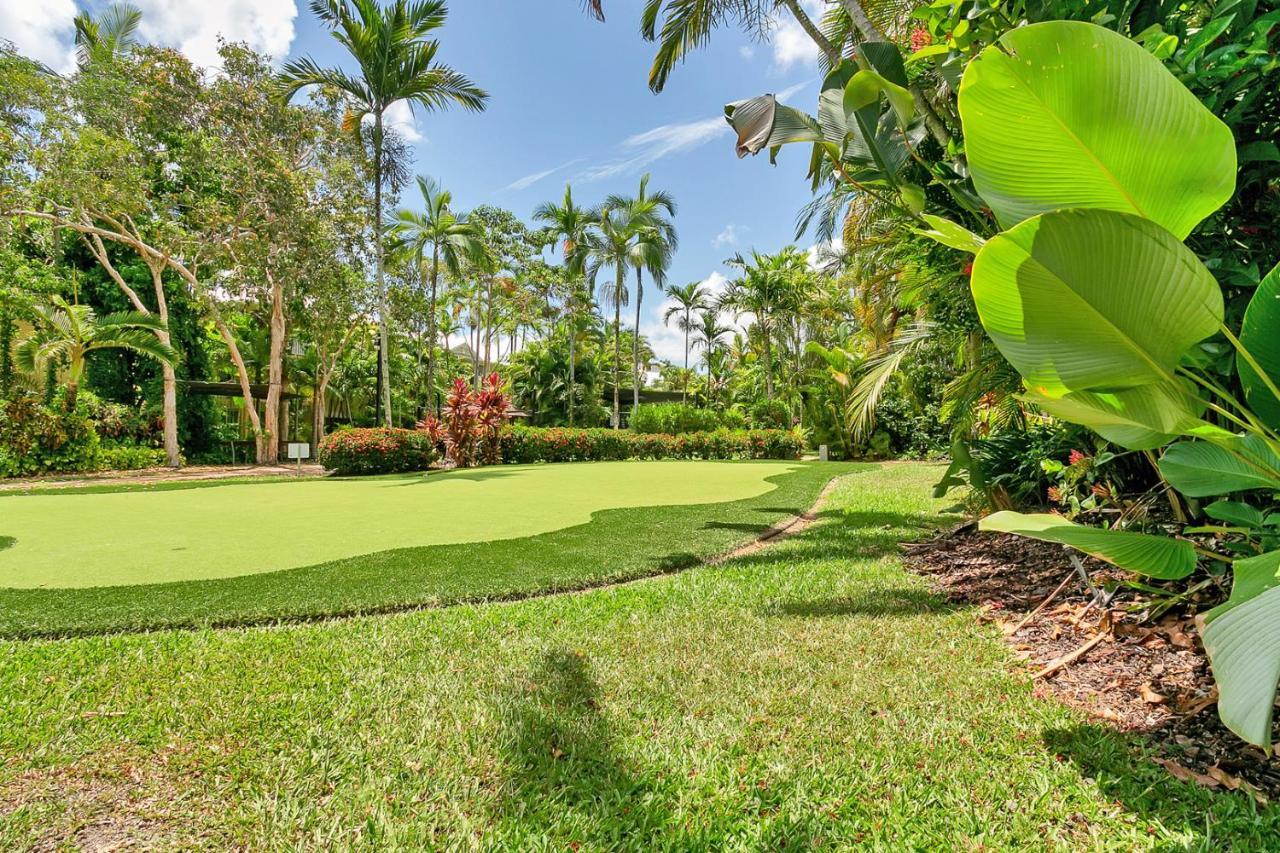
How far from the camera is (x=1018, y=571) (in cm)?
384

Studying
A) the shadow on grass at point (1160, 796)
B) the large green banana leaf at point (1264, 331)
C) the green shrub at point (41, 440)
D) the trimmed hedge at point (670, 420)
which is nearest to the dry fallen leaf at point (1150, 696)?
the shadow on grass at point (1160, 796)

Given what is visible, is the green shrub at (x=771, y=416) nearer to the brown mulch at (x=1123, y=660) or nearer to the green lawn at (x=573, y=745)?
the brown mulch at (x=1123, y=660)

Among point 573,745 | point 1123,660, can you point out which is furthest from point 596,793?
point 1123,660

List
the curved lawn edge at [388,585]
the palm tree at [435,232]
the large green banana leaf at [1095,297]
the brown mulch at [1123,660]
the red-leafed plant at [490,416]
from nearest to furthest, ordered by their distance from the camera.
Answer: the large green banana leaf at [1095,297]
the brown mulch at [1123,660]
the curved lawn edge at [388,585]
the red-leafed plant at [490,416]
the palm tree at [435,232]

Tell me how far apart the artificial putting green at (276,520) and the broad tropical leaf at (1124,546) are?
15.5ft

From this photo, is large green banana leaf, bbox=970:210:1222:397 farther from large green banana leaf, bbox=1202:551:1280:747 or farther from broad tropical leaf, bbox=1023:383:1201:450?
large green banana leaf, bbox=1202:551:1280:747

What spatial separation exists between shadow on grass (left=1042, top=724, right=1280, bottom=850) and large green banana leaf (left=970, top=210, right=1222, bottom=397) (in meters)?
1.20

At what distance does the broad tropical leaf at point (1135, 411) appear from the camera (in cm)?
129

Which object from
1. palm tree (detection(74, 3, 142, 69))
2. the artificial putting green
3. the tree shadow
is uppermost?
palm tree (detection(74, 3, 142, 69))

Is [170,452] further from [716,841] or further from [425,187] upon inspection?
[716,841]

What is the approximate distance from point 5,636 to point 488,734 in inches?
117

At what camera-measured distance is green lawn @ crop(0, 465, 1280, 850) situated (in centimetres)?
156

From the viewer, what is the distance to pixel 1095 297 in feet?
3.79

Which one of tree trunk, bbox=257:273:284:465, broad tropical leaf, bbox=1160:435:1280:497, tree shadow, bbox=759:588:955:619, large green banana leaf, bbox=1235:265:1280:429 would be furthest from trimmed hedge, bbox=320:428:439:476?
large green banana leaf, bbox=1235:265:1280:429
